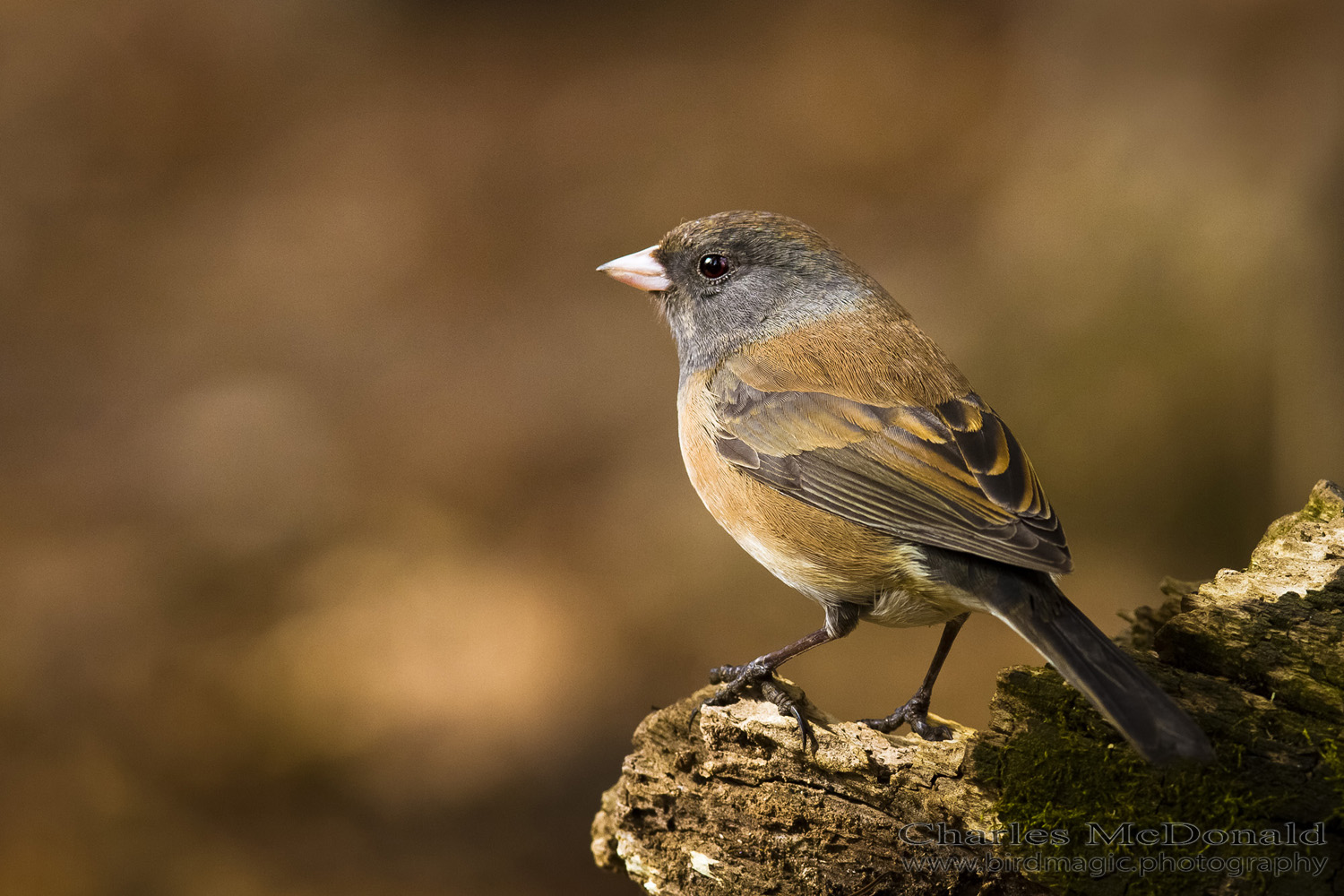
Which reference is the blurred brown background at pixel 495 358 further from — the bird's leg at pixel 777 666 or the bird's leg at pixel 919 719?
the bird's leg at pixel 919 719

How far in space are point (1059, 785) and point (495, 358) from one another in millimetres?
4281

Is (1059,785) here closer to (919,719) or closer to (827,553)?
(919,719)

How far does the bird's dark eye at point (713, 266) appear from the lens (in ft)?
9.10

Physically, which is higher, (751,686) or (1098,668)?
(751,686)

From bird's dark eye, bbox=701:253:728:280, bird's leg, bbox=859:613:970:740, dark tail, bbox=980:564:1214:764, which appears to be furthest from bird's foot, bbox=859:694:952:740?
bird's dark eye, bbox=701:253:728:280

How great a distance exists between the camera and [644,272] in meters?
2.86

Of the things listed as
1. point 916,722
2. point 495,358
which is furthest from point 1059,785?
point 495,358

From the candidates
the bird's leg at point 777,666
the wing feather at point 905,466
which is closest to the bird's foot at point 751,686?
the bird's leg at point 777,666

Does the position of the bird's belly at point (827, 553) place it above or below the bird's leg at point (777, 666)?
above

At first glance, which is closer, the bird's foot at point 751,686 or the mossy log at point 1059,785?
the mossy log at point 1059,785

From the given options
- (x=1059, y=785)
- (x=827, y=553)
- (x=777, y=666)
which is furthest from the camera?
(x=777, y=666)

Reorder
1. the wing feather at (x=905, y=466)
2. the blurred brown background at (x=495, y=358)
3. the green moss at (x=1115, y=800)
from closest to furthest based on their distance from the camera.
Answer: the green moss at (x=1115, y=800) → the wing feather at (x=905, y=466) → the blurred brown background at (x=495, y=358)

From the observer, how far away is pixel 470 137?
6.40m

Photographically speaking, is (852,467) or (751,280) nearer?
(852,467)
